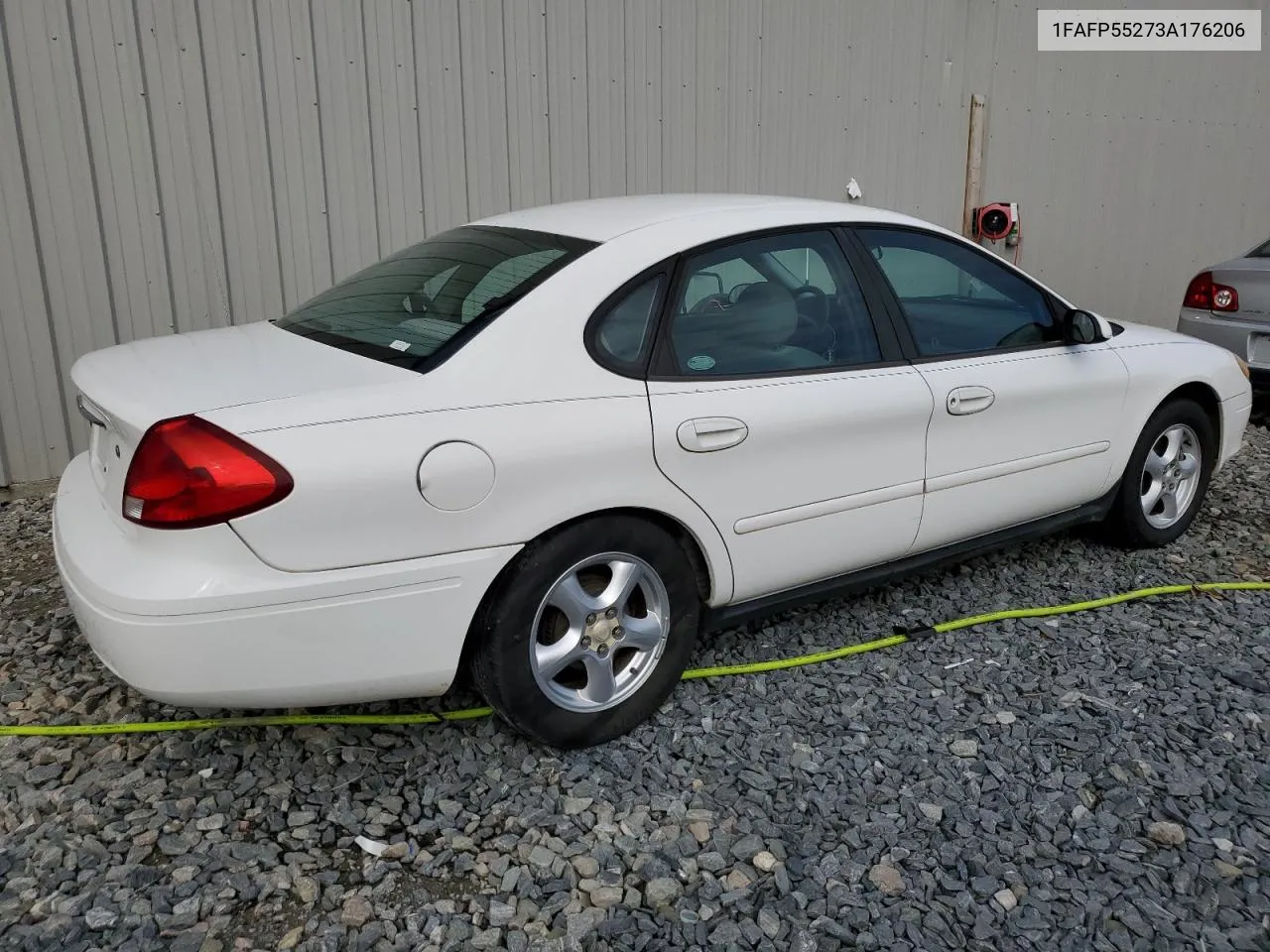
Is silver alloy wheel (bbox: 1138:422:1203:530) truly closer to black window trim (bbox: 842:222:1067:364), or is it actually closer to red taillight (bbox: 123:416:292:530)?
black window trim (bbox: 842:222:1067:364)

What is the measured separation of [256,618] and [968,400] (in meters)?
2.36

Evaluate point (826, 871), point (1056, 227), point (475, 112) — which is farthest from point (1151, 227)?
point (826, 871)

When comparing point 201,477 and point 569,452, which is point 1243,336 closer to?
point 569,452

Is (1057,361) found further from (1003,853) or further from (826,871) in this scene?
(826,871)

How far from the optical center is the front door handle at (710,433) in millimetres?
2873

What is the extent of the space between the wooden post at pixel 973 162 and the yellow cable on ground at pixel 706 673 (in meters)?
4.92

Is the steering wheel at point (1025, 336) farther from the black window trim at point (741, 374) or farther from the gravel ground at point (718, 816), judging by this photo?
the gravel ground at point (718, 816)

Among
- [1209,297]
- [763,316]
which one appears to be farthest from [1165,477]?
[1209,297]

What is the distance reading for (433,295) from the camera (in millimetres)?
3059

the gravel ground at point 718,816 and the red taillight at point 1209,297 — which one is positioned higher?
the red taillight at point 1209,297

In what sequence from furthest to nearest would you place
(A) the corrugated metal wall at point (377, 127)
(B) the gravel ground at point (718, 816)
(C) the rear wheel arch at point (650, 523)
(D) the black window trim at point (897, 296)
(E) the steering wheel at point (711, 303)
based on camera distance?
(A) the corrugated metal wall at point (377, 127) < (D) the black window trim at point (897, 296) < (E) the steering wheel at point (711, 303) < (C) the rear wheel arch at point (650, 523) < (B) the gravel ground at point (718, 816)

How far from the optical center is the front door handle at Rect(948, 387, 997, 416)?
347 cm

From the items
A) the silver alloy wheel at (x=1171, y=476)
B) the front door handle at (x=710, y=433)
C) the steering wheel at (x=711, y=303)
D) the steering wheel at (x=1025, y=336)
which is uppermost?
the steering wheel at (x=711, y=303)

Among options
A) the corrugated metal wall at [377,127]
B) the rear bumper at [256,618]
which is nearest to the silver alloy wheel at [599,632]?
the rear bumper at [256,618]
